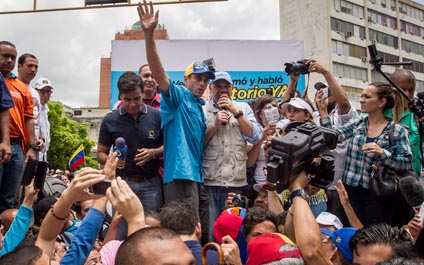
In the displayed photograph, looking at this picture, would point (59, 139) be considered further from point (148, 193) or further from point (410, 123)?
point (410, 123)

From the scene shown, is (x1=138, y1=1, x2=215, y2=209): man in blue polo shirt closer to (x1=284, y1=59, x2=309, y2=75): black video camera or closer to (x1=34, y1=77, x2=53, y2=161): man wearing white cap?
(x1=284, y1=59, x2=309, y2=75): black video camera

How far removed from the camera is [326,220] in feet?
14.0

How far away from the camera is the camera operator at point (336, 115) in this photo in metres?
5.00

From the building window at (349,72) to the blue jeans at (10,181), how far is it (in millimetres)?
34268

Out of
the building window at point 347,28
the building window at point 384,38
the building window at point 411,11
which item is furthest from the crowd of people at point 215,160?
the building window at point 411,11

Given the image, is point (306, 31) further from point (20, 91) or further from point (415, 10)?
point (20, 91)

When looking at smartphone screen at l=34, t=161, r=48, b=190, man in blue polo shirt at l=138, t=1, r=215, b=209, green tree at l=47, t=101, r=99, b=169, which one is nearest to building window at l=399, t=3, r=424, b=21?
green tree at l=47, t=101, r=99, b=169

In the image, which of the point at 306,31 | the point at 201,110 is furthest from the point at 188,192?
the point at 306,31

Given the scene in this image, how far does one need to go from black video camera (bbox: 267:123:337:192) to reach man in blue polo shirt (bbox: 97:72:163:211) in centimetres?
214

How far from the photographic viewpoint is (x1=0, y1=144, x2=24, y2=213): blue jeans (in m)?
4.77

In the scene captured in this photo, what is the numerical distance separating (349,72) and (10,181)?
117ft

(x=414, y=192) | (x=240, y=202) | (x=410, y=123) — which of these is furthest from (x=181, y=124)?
(x=410, y=123)

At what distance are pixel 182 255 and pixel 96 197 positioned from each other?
93 cm

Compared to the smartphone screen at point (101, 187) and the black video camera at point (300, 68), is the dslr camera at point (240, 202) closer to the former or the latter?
the black video camera at point (300, 68)
